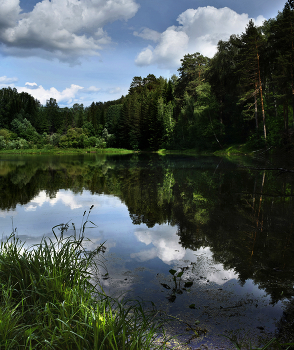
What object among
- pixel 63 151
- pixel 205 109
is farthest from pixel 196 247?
pixel 63 151

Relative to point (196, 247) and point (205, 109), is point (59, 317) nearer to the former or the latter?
point (196, 247)

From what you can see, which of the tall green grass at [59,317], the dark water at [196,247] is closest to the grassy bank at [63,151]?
the dark water at [196,247]

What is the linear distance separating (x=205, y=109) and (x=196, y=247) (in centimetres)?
3741

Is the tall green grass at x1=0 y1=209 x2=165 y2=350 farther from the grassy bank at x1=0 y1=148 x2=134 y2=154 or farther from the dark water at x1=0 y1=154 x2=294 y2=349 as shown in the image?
the grassy bank at x1=0 y1=148 x2=134 y2=154

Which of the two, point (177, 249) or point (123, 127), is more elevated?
point (123, 127)

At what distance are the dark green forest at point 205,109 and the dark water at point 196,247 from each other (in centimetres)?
478

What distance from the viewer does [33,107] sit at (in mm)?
87625

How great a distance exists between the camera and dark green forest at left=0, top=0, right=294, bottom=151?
3064 cm

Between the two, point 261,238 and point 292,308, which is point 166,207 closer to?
point 261,238

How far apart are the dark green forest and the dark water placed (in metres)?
4.78

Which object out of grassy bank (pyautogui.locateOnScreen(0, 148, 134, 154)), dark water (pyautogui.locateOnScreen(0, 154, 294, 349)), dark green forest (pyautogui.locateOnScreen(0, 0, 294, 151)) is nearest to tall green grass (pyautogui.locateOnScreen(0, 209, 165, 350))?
dark water (pyautogui.locateOnScreen(0, 154, 294, 349))

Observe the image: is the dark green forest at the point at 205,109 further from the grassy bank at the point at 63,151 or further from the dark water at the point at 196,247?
the dark water at the point at 196,247

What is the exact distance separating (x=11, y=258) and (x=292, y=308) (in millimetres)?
3436

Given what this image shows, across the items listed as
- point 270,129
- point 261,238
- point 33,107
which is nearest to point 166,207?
point 261,238
